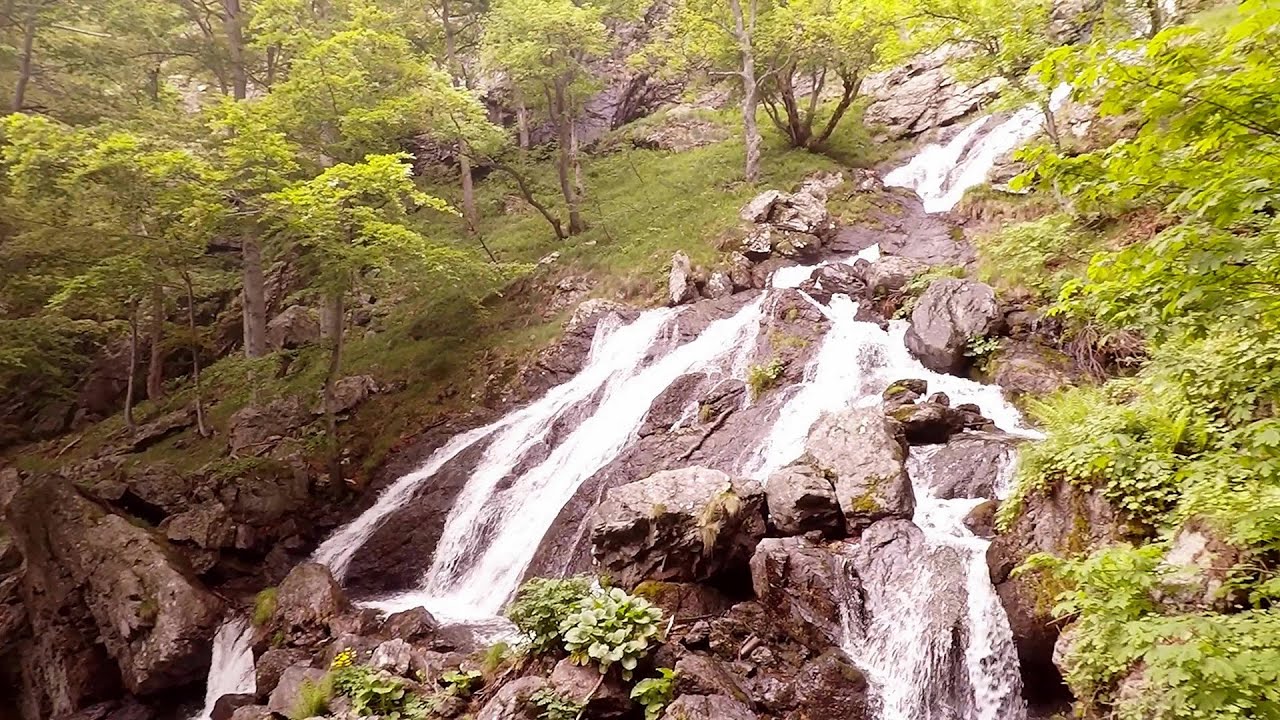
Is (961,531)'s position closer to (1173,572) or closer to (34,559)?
(1173,572)

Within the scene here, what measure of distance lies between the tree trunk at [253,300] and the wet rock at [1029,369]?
16.9m

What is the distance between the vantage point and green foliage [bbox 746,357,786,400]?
1248 centimetres

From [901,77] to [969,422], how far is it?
2099cm

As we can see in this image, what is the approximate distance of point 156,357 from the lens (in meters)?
18.9

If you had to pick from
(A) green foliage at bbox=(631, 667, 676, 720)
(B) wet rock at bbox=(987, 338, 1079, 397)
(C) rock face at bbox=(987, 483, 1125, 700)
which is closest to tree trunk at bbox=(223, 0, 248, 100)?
(A) green foliage at bbox=(631, 667, 676, 720)

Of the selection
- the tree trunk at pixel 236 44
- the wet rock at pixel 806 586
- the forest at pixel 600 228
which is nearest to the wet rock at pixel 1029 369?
the forest at pixel 600 228

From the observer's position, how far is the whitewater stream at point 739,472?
6.73 metres

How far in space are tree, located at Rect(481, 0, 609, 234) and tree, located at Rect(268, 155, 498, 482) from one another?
670 centimetres

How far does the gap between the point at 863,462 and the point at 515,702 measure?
512 centimetres

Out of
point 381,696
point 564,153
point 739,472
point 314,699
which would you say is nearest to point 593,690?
point 381,696

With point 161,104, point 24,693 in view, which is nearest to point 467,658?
point 24,693

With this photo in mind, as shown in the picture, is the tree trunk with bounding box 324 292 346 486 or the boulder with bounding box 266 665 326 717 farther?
the tree trunk with bounding box 324 292 346 486

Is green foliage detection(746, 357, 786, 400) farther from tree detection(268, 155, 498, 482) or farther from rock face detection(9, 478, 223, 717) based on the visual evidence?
rock face detection(9, 478, 223, 717)

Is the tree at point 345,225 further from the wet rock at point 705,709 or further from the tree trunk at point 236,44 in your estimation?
the wet rock at point 705,709
